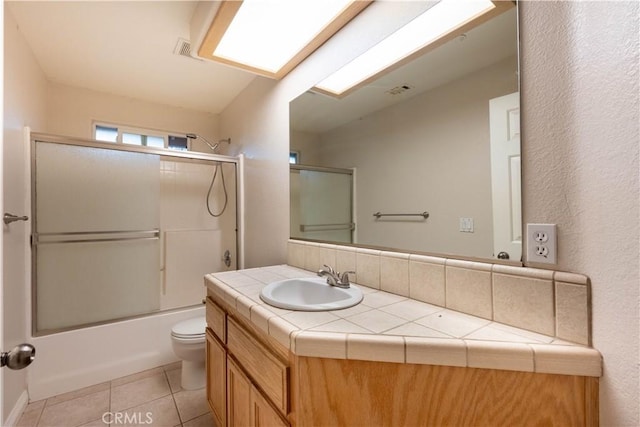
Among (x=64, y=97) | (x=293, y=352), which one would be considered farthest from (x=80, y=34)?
(x=293, y=352)

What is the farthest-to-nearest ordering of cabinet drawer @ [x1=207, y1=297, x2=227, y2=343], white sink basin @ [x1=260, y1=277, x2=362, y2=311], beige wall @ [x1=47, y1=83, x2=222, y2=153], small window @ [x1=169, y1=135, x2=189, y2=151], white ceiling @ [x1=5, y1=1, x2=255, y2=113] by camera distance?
small window @ [x1=169, y1=135, x2=189, y2=151], beige wall @ [x1=47, y1=83, x2=222, y2=153], white ceiling @ [x1=5, y1=1, x2=255, y2=113], cabinet drawer @ [x1=207, y1=297, x2=227, y2=343], white sink basin @ [x1=260, y1=277, x2=362, y2=311]

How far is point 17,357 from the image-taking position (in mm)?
690

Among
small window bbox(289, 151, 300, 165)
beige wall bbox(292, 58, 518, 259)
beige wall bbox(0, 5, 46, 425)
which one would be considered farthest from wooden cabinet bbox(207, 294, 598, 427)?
beige wall bbox(0, 5, 46, 425)

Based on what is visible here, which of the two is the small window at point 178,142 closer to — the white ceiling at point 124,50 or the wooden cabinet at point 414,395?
the white ceiling at point 124,50

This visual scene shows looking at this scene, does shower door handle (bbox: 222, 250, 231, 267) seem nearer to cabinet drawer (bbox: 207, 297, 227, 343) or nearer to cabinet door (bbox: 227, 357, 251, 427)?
cabinet drawer (bbox: 207, 297, 227, 343)

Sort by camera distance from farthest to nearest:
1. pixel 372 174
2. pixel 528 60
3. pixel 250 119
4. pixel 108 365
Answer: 1. pixel 250 119
2. pixel 108 365
3. pixel 372 174
4. pixel 528 60

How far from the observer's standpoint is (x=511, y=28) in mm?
896

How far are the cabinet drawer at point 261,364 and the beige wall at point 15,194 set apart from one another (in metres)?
1.31

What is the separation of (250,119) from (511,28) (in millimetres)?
2040

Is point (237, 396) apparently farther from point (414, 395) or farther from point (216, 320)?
point (414, 395)

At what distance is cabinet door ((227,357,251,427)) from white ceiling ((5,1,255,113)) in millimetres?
1986

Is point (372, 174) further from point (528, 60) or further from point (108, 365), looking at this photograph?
point (108, 365)

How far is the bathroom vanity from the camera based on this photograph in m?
0.70

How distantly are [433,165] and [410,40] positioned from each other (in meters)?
0.57
